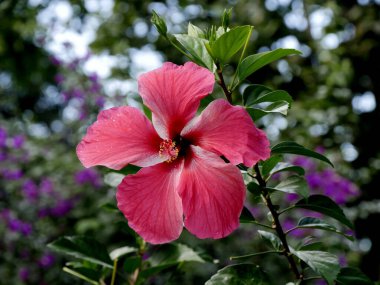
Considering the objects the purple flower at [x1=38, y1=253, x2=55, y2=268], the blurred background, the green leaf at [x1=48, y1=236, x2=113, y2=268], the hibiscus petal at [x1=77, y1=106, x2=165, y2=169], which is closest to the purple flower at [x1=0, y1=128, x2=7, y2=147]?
the blurred background

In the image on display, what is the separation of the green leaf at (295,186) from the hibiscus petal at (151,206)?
0.58 ft

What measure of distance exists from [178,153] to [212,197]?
0.12 meters

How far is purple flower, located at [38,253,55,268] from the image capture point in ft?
10.0

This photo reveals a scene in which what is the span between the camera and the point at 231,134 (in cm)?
65

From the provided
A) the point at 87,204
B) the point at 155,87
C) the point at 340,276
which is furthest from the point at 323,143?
the point at 155,87

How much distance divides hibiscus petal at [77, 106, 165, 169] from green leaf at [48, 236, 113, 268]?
0.33 m

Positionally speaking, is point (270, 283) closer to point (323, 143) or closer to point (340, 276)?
point (340, 276)

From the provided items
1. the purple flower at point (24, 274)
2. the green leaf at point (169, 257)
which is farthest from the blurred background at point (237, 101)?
the green leaf at point (169, 257)

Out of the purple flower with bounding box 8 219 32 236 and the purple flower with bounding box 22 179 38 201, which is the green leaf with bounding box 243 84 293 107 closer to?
the purple flower with bounding box 8 219 32 236

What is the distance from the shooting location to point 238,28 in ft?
2.23

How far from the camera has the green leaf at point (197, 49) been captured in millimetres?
732

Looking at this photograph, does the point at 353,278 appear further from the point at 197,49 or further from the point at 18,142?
the point at 18,142

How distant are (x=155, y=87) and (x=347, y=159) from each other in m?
2.66

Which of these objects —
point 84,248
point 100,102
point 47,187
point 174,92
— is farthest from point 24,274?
point 174,92
